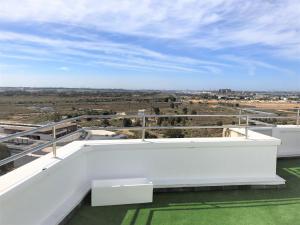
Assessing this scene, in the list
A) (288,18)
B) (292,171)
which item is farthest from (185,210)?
(288,18)

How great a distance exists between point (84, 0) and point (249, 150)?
5591 millimetres

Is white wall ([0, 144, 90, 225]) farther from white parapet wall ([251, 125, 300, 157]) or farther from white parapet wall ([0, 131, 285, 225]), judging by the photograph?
white parapet wall ([251, 125, 300, 157])

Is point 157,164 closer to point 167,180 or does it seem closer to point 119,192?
point 167,180

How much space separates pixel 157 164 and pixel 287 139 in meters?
3.03

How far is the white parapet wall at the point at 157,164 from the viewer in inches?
124

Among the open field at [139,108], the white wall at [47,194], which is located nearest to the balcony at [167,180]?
the white wall at [47,194]

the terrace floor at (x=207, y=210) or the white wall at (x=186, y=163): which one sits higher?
the white wall at (x=186, y=163)

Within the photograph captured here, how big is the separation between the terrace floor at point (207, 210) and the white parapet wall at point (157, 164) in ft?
0.53

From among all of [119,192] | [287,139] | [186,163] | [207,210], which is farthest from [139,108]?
[207,210]

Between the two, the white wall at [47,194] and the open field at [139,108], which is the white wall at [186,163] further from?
the open field at [139,108]

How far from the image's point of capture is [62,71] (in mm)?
51938

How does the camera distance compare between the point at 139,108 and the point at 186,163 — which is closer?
the point at 186,163

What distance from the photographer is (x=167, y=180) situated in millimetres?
4020

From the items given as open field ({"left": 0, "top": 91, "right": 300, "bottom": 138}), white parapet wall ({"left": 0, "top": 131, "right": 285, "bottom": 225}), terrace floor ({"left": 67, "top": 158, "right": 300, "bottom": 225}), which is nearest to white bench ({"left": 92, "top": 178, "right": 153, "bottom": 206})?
terrace floor ({"left": 67, "top": 158, "right": 300, "bottom": 225})
